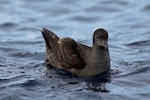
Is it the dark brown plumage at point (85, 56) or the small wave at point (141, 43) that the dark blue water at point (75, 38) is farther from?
the dark brown plumage at point (85, 56)

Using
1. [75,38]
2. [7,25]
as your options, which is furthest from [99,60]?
[7,25]

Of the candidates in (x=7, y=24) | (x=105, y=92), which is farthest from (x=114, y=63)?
(x=7, y=24)

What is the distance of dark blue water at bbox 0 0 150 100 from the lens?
447 inches

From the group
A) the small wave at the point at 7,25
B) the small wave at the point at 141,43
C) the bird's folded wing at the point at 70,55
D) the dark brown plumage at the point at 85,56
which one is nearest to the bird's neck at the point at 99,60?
the dark brown plumage at the point at 85,56

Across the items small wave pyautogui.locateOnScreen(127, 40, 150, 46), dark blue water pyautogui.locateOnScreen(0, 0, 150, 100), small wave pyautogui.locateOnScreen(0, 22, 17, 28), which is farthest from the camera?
small wave pyautogui.locateOnScreen(0, 22, 17, 28)

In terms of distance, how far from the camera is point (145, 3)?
21562mm

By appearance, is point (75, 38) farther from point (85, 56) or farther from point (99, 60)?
point (99, 60)

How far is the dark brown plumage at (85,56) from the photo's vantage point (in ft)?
39.5

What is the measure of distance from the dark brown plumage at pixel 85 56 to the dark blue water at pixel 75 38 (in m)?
0.27

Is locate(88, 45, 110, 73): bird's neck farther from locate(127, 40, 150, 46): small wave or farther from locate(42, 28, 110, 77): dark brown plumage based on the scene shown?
locate(127, 40, 150, 46): small wave

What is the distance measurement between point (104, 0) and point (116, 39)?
20.1 feet

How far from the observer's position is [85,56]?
1238 cm

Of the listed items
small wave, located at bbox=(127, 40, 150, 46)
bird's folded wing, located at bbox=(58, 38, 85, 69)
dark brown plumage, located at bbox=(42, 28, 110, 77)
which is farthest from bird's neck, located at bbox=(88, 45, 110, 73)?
small wave, located at bbox=(127, 40, 150, 46)

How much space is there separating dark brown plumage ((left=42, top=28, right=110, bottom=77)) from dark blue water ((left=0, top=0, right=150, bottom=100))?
27 cm
